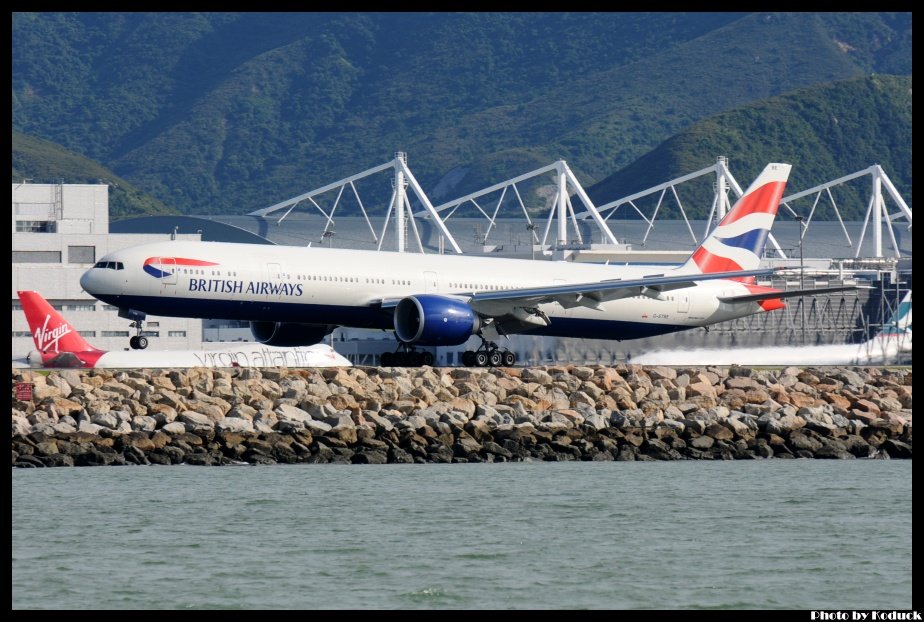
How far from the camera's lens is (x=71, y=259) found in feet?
321

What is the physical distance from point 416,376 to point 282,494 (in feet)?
45.9

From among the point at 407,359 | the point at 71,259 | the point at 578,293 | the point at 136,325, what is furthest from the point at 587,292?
the point at 71,259

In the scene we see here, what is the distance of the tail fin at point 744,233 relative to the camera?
64.1 meters

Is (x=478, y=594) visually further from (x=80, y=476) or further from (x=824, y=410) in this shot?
(x=824, y=410)

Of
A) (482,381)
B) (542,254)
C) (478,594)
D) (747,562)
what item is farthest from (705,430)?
(542,254)

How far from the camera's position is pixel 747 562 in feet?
90.2

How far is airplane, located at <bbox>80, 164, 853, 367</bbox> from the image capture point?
50.0 meters

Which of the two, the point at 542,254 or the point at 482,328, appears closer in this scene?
the point at 482,328

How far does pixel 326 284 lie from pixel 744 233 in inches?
855

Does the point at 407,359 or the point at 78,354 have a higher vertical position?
the point at 407,359

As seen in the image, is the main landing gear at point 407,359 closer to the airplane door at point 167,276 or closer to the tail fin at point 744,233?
the airplane door at point 167,276

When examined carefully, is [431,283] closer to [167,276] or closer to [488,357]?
[488,357]

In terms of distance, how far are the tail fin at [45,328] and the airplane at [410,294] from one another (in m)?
15.1

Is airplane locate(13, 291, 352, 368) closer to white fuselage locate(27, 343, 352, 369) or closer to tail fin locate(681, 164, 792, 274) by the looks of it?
white fuselage locate(27, 343, 352, 369)
